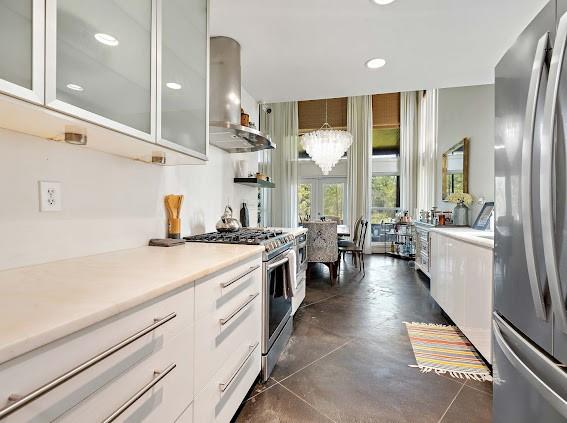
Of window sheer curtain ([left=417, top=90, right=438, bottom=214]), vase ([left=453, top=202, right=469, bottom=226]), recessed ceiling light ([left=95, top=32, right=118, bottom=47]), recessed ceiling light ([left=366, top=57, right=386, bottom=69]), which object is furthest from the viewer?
window sheer curtain ([left=417, top=90, right=438, bottom=214])

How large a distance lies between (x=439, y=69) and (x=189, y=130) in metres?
2.53

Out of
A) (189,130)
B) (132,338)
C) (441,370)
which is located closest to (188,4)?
(189,130)

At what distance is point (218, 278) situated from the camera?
4.05 feet

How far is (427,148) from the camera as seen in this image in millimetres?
6414

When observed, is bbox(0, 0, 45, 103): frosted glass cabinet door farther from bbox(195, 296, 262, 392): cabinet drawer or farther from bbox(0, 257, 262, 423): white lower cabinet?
bbox(195, 296, 262, 392): cabinet drawer

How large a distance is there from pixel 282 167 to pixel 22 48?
674cm

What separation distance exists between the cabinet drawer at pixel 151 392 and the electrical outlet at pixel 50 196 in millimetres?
788

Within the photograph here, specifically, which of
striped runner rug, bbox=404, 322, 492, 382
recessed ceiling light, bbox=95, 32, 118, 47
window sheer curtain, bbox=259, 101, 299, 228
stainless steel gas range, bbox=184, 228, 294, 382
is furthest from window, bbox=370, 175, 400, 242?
recessed ceiling light, bbox=95, 32, 118, 47

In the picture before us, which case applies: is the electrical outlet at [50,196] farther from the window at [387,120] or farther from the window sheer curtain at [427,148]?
the window at [387,120]

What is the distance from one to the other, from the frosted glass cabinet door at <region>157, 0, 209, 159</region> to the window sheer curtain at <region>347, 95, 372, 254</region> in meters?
5.73

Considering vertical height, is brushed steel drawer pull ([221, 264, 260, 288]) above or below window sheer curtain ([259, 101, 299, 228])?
below

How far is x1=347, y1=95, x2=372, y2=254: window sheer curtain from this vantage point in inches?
277

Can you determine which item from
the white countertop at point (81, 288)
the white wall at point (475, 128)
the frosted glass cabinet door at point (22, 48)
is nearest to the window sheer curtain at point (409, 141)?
the white wall at point (475, 128)

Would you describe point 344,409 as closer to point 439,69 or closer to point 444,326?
point 444,326
